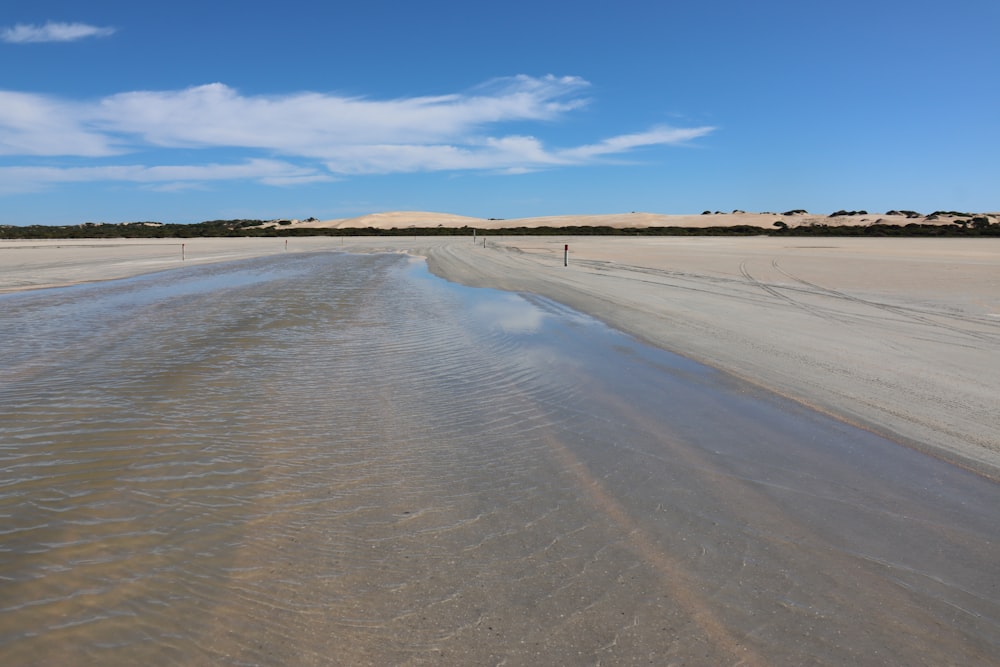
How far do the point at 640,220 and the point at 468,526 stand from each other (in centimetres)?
→ 10617

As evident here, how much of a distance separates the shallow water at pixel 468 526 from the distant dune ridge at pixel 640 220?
260 ft

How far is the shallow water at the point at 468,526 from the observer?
8.39 ft

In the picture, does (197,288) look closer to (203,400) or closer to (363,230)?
(203,400)

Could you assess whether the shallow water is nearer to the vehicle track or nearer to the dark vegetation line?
the vehicle track

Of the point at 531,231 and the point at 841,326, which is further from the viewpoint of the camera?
the point at 531,231

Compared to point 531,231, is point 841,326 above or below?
below

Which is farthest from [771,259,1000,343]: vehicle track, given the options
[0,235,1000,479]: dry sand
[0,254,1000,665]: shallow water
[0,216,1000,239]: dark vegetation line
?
[0,216,1000,239]: dark vegetation line

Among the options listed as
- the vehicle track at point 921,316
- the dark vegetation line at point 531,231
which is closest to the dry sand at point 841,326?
the vehicle track at point 921,316

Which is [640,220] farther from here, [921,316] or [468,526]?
[468,526]

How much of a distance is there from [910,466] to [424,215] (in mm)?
133204

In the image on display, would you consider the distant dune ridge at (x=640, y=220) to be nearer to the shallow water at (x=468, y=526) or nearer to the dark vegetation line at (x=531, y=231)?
the dark vegetation line at (x=531, y=231)

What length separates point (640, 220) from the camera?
10519cm

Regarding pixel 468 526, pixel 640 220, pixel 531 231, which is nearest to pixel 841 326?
pixel 468 526

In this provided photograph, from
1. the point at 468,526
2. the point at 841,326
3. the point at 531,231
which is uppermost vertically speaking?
the point at 531,231
